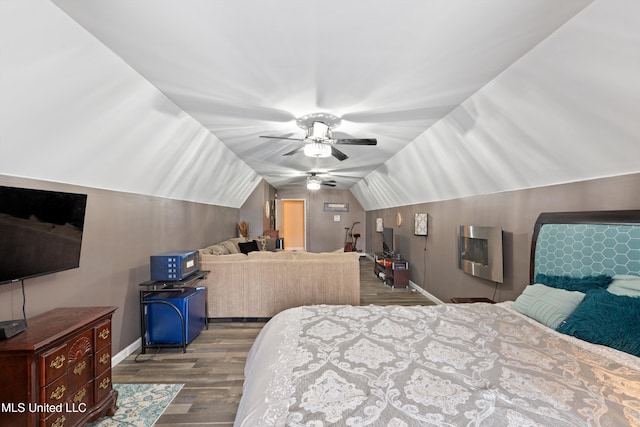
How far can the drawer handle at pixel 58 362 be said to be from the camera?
1580 millimetres

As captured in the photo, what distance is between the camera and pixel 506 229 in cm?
322

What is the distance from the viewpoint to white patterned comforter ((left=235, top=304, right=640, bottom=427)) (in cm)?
111

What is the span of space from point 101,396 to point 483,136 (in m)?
4.14

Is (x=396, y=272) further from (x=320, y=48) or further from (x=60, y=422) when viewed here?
(x=60, y=422)

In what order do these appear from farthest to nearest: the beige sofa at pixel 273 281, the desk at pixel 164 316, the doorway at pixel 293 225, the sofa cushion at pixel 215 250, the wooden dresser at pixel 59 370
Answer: the doorway at pixel 293 225 < the sofa cushion at pixel 215 250 < the beige sofa at pixel 273 281 < the desk at pixel 164 316 < the wooden dresser at pixel 59 370

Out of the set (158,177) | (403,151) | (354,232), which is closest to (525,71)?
(403,151)

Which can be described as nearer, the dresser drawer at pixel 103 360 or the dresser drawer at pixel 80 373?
the dresser drawer at pixel 80 373

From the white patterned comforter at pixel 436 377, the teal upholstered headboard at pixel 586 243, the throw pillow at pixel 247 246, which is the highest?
the teal upholstered headboard at pixel 586 243

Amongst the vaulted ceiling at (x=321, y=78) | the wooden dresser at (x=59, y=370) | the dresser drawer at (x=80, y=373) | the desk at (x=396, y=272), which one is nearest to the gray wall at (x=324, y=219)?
the desk at (x=396, y=272)

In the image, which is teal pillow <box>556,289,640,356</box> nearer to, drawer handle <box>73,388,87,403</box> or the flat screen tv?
drawer handle <box>73,388,87,403</box>

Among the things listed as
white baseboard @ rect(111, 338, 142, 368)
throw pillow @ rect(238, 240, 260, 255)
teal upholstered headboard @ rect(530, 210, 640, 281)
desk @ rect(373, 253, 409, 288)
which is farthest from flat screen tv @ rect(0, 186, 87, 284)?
desk @ rect(373, 253, 409, 288)

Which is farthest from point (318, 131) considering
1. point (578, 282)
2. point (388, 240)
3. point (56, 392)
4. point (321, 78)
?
point (388, 240)

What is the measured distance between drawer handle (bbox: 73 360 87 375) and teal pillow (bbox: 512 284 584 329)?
131 inches

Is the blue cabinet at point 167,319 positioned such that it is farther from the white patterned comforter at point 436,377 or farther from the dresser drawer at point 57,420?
the white patterned comforter at point 436,377
